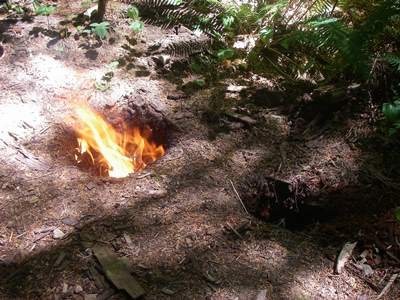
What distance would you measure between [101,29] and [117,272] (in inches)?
127

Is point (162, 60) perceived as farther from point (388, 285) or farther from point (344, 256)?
point (388, 285)

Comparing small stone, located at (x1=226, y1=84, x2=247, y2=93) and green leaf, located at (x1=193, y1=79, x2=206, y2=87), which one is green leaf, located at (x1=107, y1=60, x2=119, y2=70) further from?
small stone, located at (x1=226, y1=84, x2=247, y2=93)

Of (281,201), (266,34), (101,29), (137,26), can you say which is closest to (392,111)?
(281,201)

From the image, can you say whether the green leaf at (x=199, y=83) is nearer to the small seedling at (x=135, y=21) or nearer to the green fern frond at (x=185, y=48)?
the green fern frond at (x=185, y=48)

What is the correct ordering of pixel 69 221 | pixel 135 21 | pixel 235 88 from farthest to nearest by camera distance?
pixel 135 21 → pixel 235 88 → pixel 69 221

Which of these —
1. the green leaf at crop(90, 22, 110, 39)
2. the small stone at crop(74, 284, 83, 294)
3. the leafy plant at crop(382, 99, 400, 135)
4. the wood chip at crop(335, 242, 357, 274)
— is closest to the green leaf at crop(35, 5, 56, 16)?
the green leaf at crop(90, 22, 110, 39)

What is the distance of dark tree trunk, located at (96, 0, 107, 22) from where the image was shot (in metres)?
4.80

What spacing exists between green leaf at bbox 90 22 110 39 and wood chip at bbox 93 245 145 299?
2914 millimetres

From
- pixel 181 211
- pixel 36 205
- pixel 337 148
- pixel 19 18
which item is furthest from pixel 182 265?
pixel 19 18

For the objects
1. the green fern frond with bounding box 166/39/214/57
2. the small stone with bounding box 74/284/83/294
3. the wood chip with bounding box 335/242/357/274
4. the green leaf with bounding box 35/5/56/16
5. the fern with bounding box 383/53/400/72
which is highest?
the fern with bounding box 383/53/400/72

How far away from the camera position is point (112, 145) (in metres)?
4.11

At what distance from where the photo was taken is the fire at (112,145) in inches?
157

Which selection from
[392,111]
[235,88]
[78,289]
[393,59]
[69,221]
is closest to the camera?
[78,289]

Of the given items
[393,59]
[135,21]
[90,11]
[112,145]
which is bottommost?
[112,145]
